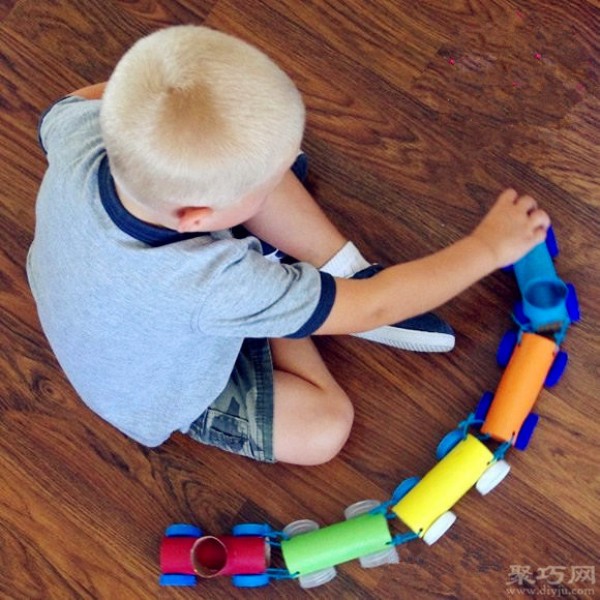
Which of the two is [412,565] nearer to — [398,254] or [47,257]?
[398,254]

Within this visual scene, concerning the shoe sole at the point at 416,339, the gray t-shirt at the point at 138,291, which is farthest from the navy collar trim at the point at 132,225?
the shoe sole at the point at 416,339

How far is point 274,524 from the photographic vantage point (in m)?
1.02

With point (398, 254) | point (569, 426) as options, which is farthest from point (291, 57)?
point (569, 426)

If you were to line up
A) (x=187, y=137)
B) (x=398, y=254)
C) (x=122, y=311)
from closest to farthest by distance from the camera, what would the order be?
(x=187, y=137)
(x=122, y=311)
(x=398, y=254)

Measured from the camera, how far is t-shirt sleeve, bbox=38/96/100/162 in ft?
2.69

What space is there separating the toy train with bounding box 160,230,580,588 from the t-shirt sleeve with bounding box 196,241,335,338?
0.28 meters

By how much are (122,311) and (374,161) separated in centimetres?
45

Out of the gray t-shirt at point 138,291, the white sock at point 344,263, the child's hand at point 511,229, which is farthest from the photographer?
the white sock at point 344,263

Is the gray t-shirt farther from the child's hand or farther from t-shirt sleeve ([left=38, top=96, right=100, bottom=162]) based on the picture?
the child's hand

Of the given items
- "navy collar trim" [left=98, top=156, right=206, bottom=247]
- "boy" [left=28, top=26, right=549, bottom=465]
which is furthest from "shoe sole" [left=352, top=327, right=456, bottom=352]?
"navy collar trim" [left=98, top=156, right=206, bottom=247]

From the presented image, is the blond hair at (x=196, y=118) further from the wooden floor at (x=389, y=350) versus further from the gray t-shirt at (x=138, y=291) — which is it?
the wooden floor at (x=389, y=350)

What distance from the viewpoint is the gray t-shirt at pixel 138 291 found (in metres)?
0.73

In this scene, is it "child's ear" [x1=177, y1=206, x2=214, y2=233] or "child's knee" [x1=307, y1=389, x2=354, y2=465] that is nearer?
"child's ear" [x1=177, y1=206, x2=214, y2=233]

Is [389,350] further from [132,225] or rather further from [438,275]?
[132,225]
